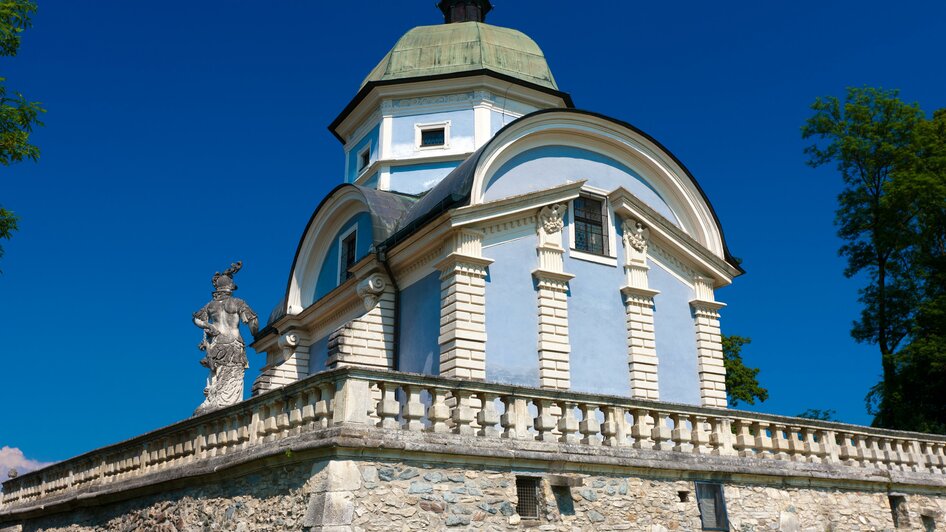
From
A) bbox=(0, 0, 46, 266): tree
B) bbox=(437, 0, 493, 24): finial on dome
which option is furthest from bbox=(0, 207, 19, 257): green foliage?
bbox=(437, 0, 493, 24): finial on dome

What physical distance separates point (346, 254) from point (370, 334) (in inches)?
150

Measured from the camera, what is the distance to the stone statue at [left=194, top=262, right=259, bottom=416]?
48.5 ft

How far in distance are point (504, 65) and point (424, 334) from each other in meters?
9.97

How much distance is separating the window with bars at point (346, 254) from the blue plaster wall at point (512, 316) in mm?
4873

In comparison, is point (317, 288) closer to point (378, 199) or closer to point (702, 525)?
point (378, 199)

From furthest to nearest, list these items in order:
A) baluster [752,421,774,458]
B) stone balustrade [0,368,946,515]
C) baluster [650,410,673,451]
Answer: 1. baluster [752,421,774,458]
2. baluster [650,410,673,451]
3. stone balustrade [0,368,946,515]

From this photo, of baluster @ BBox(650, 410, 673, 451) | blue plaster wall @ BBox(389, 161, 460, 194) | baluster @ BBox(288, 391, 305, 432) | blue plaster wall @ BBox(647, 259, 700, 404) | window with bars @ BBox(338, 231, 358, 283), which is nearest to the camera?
baluster @ BBox(288, 391, 305, 432)

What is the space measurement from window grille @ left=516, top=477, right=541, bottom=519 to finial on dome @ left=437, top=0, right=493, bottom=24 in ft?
64.2

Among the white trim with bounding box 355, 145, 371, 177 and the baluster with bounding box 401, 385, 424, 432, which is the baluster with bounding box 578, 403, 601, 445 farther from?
the white trim with bounding box 355, 145, 371, 177

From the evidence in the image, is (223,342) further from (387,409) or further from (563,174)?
(563,174)

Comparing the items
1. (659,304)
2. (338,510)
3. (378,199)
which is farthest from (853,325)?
(338,510)

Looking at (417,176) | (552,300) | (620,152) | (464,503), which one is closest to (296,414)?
(464,503)

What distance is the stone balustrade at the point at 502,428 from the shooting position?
369 inches

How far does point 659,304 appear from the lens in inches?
713
